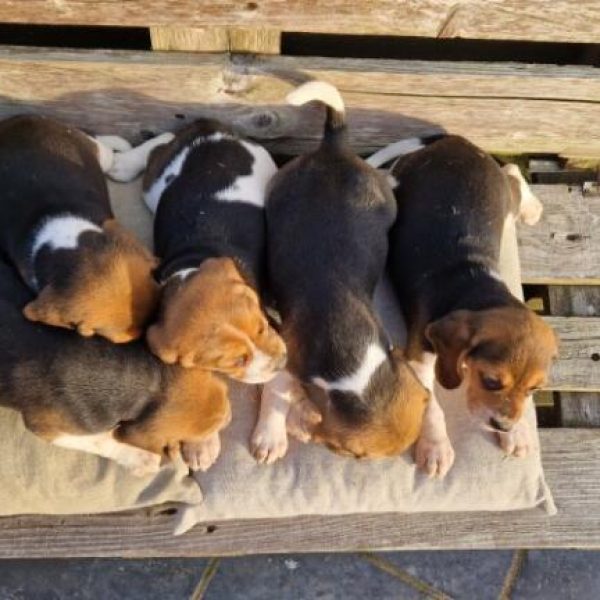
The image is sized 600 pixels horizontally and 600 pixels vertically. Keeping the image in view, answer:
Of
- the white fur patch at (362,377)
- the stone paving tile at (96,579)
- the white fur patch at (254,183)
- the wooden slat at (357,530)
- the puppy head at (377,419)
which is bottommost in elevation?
Result: the stone paving tile at (96,579)

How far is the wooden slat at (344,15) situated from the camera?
388cm

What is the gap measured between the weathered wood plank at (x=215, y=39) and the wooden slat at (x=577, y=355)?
2.21 meters

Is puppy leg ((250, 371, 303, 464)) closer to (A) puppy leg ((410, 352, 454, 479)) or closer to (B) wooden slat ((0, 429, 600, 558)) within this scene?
(B) wooden slat ((0, 429, 600, 558))

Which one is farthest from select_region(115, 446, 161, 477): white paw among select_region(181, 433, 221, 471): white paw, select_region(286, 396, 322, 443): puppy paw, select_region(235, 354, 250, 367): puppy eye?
select_region(235, 354, 250, 367): puppy eye

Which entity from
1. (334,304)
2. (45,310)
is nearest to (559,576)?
(334,304)

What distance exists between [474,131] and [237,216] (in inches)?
58.3

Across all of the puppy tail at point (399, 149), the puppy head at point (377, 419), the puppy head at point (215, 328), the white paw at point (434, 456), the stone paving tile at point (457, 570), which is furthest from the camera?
the stone paving tile at point (457, 570)

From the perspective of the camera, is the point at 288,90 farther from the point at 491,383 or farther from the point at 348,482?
the point at 348,482

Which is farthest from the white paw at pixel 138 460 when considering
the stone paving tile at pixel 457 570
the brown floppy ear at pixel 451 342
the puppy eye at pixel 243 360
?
the stone paving tile at pixel 457 570

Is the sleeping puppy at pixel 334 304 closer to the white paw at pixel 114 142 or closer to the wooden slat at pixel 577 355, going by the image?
the white paw at pixel 114 142

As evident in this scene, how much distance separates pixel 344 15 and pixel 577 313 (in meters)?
2.20

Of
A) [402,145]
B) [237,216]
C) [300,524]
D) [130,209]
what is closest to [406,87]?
[402,145]

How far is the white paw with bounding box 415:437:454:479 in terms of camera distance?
421cm

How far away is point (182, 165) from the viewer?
4438mm
